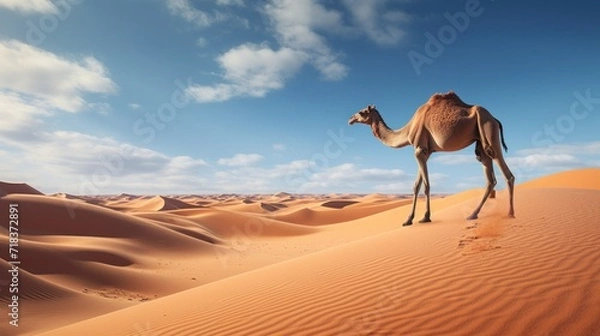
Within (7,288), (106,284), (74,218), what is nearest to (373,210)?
(74,218)

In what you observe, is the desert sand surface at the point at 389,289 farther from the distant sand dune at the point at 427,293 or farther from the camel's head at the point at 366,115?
the camel's head at the point at 366,115

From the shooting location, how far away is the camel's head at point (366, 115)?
11625 millimetres

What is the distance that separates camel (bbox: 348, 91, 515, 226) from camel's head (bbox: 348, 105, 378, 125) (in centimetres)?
161

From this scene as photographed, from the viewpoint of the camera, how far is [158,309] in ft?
22.5

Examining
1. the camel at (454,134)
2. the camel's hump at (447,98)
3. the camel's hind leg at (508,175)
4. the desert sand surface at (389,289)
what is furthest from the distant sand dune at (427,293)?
the camel's hump at (447,98)

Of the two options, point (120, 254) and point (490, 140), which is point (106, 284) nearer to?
point (120, 254)

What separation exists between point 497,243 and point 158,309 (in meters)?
6.25

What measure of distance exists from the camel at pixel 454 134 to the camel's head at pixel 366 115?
1.61 meters

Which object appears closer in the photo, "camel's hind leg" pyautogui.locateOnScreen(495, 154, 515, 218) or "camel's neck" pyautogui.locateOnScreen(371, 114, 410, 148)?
"camel's hind leg" pyautogui.locateOnScreen(495, 154, 515, 218)

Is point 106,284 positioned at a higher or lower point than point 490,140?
lower

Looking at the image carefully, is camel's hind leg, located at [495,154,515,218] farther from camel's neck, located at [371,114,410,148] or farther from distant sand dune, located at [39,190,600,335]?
camel's neck, located at [371,114,410,148]

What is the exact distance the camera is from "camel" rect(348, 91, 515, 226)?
26.5 ft

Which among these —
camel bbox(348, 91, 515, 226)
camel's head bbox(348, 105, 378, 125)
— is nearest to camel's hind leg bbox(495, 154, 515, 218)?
camel bbox(348, 91, 515, 226)

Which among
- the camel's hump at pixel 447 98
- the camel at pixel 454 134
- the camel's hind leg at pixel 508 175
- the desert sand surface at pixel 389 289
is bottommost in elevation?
the desert sand surface at pixel 389 289
